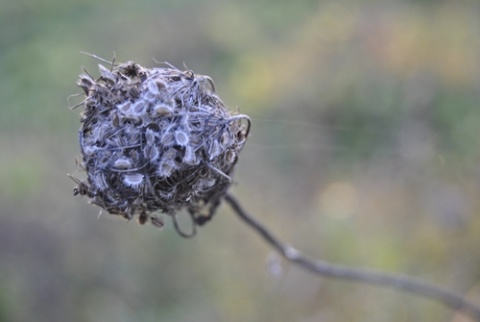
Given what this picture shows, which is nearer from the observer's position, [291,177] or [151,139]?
[151,139]

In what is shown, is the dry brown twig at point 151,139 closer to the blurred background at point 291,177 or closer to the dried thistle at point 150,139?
the dried thistle at point 150,139

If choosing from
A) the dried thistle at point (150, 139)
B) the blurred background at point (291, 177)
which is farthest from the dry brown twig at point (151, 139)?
the blurred background at point (291, 177)

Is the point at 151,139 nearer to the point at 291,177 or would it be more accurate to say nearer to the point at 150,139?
the point at 150,139

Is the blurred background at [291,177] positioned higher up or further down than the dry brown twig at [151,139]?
further down

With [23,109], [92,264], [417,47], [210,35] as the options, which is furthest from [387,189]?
[23,109]

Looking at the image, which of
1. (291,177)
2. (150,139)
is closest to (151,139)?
(150,139)

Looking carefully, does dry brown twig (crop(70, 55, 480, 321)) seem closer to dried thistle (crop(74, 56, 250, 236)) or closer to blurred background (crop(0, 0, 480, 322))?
dried thistle (crop(74, 56, 250, 236))
